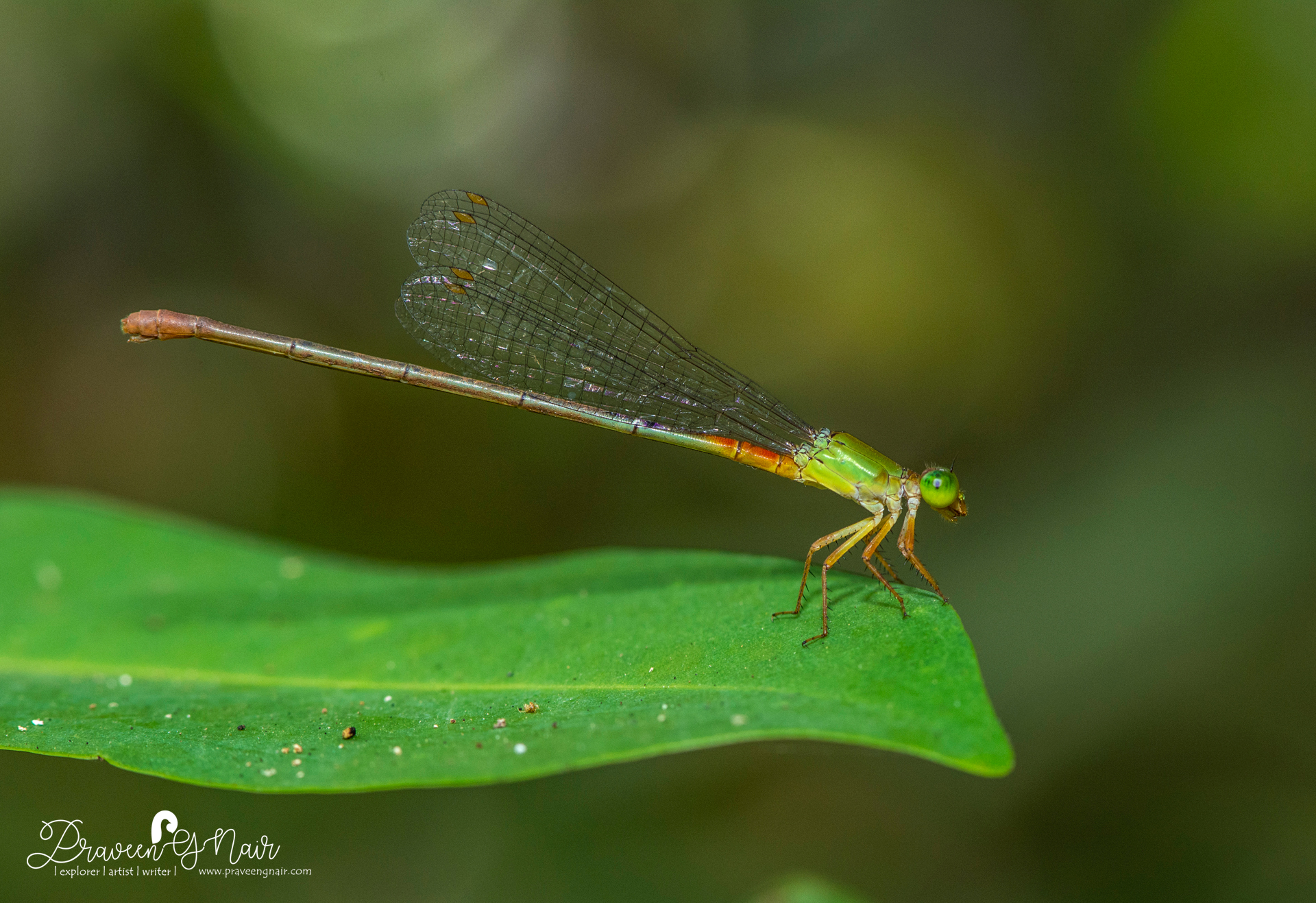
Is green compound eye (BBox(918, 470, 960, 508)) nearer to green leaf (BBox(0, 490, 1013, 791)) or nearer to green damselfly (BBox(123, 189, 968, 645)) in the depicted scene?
green damselfly (BBox(123, 189, 968, 645))

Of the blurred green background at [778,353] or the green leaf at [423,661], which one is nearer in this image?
the green leaf at [423,661]

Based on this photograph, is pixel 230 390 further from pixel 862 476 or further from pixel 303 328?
pixel 862 476

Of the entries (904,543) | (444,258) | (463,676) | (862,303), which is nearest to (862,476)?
(904,543)
